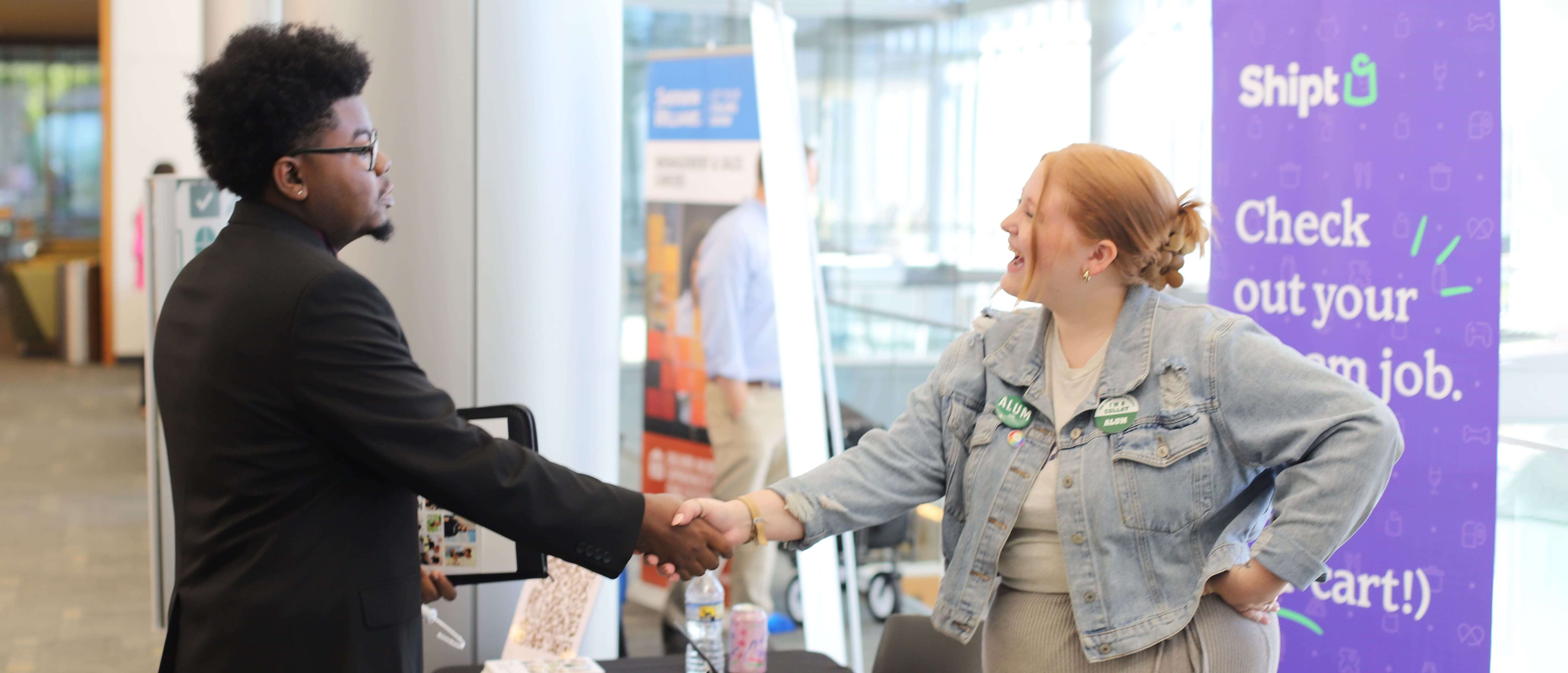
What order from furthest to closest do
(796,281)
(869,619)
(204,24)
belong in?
(204,24)
(869,619)
(796,281)

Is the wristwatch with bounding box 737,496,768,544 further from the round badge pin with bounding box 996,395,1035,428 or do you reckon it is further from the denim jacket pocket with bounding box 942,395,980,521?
the round badge pin with bounding box 996,395,1035,428

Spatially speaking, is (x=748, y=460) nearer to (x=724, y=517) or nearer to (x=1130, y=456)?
(x=724, y=517)

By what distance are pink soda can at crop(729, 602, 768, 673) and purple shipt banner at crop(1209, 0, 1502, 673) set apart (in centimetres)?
106

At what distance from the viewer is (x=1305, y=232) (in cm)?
244

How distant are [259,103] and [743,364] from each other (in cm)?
322

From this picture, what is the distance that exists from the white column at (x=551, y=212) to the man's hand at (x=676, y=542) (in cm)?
100

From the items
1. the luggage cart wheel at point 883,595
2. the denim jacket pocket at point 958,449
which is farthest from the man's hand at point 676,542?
the luggage cart wheel at point 883,595

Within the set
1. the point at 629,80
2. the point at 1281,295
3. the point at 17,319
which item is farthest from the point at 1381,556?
the point at 17,319

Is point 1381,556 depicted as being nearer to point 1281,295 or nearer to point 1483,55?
point 1281,295

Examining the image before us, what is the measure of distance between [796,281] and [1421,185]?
6.60 feet

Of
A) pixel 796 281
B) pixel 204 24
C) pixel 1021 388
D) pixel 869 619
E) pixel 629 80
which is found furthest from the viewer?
pixel 629 80

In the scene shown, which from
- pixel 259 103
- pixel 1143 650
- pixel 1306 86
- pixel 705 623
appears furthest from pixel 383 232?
pixel 1306 86

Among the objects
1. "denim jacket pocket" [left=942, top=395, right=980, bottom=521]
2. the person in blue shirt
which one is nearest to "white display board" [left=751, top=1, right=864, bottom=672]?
the person in blue shirt

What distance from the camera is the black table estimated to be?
2.49 metres
